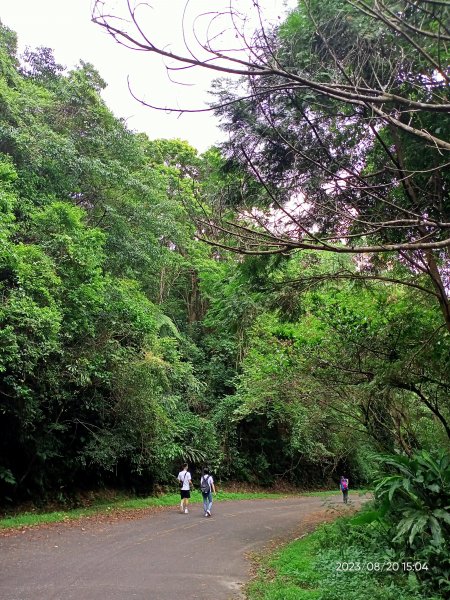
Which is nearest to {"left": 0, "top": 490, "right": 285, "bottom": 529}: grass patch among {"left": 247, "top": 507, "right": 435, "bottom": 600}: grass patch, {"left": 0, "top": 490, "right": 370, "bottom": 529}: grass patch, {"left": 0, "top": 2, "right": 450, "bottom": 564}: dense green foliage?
{"left": 0, "top": 490, "right": 370, "bottom": 529}: grass patch

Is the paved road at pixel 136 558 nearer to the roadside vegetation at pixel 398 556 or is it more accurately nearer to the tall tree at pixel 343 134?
the roadside vegetation at pixel 398 556

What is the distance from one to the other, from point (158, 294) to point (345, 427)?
13.5 meters

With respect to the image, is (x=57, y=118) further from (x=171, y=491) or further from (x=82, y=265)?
(x=171, y=491)

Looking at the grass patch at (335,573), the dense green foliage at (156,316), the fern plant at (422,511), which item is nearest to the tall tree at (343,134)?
the dense green foliage at (156,316)

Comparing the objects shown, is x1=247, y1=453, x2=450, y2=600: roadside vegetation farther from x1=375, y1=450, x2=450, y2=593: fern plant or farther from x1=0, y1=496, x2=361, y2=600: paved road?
x1=0, y1=496, x2=361, y2=600: paved road

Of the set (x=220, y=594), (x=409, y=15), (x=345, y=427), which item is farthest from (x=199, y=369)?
(x=409, y=15)

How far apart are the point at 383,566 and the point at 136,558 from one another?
4.14 metres

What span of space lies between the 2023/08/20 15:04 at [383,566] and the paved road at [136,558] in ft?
5.13

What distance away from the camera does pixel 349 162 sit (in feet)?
21.6

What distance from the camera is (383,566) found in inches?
240

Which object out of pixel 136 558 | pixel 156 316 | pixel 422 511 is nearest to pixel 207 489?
pixel 136 558

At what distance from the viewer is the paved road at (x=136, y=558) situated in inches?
242

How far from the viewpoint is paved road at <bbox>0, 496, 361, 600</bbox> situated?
6.15m

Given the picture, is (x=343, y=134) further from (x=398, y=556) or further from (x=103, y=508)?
(x=103, y=508)
